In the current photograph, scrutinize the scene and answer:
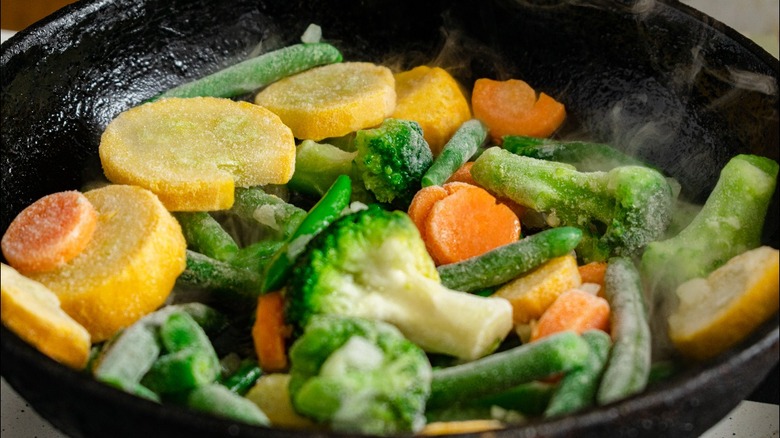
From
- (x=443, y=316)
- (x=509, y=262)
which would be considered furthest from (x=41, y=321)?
(x=509, y=262)

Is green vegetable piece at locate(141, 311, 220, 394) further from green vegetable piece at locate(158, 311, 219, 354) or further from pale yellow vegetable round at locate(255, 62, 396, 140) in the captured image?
pale yellow vegetable round at locate(255, 62, 396, 140)

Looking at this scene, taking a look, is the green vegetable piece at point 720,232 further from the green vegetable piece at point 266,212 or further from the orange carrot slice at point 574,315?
the green vegetable piece at point 266,212

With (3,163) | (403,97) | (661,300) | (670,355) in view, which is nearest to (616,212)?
(661,300)

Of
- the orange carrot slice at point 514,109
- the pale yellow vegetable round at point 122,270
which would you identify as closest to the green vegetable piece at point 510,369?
the pale yellow vegetable round at point 122,270

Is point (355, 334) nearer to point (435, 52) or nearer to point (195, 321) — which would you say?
point (195, 321)

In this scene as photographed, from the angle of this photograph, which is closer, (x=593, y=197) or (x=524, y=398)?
(x=524, y=398)

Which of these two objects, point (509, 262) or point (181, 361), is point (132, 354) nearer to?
point (181, 361)

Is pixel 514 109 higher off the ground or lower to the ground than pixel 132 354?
higher
